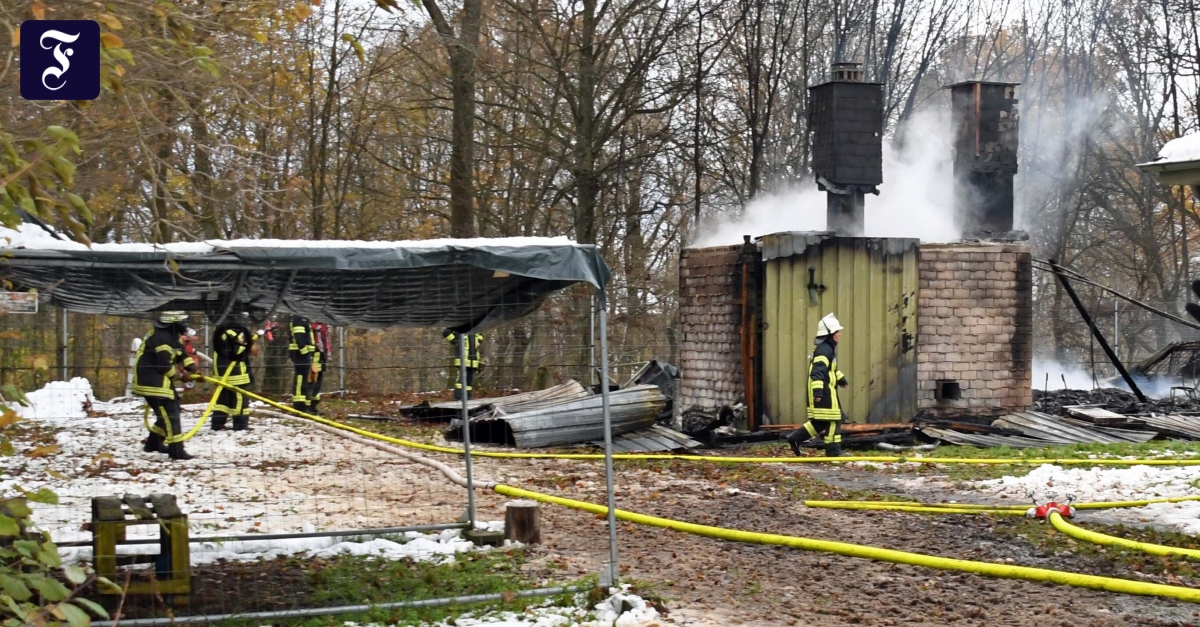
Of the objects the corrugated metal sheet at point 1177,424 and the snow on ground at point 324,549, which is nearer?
the snow on ground at point 324,549

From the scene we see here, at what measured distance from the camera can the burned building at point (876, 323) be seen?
15930mm

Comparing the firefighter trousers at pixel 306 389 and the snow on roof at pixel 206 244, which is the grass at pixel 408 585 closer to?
the snow on roof at pixel 206 244

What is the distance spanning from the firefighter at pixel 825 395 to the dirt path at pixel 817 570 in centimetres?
252

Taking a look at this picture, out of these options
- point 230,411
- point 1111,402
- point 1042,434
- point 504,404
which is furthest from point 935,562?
point 1111,402

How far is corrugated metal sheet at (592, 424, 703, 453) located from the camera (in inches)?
562

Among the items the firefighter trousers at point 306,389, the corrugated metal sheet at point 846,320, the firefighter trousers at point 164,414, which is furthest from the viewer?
the firefighter trousers at point 306,389

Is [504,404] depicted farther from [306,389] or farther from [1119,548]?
[1119,548]

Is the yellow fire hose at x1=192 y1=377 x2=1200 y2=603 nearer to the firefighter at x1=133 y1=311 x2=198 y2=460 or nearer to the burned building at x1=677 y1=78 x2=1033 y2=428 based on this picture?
the firefighter at x1=133 y1=311 x2=198 y2=460

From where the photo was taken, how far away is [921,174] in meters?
20.8

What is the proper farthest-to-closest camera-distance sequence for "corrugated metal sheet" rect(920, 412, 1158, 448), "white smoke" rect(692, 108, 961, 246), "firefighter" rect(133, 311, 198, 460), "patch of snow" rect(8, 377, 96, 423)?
"white smoke" rect(692, 108, 961, 246) < "patch of snow" rect(8, 377, 96, 423) < "corrugated metal sheet" rect(920, 412, 1158, 448) < "firefighter" rect(133, 311, 198, 460)

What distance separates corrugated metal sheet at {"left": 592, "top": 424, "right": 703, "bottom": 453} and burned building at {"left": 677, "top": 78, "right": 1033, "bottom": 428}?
1.56 metres

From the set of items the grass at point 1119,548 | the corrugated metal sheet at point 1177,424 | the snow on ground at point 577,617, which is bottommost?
the snow on ground at point 577,617

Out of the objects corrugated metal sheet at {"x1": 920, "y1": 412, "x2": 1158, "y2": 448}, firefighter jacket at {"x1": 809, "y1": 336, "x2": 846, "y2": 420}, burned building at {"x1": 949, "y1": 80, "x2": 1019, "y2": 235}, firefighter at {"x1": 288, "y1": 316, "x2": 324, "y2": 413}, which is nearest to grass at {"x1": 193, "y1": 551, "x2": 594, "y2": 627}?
firefighter jacket at {"x1": 809, "y1": 336, "x2": 846, "y2": 420}

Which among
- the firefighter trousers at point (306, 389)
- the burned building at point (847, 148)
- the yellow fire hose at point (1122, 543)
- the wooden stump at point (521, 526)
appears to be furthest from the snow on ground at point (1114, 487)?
the firefighter trousers at point (306, 389)
